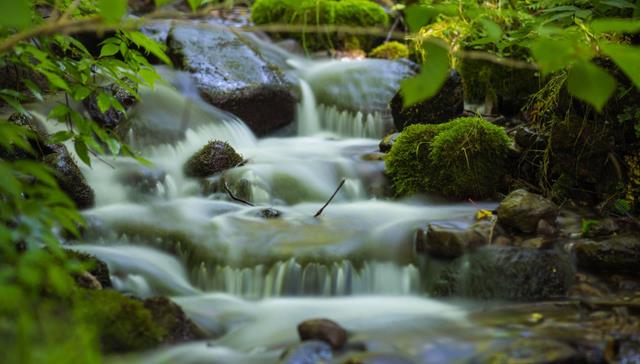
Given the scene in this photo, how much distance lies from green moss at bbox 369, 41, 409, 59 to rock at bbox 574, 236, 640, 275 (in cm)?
643

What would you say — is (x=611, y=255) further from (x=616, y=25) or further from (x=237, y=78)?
(x=237, y=78)

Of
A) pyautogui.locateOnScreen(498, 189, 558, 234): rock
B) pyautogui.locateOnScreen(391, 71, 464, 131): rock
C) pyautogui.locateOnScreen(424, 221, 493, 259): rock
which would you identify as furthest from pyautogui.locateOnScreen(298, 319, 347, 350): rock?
pyautogui.locateOnScreen(391, 71, 464, 131): rock

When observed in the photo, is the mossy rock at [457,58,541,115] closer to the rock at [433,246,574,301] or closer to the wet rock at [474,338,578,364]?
the rock at [433,246,574,301]

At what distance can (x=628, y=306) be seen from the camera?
10.4 feet

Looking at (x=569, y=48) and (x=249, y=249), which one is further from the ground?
(x=569, y=48)

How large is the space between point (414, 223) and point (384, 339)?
Result: 1.50 meters

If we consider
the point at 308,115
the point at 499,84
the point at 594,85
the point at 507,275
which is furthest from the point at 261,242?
the point at 499,84

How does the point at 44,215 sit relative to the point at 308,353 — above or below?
above

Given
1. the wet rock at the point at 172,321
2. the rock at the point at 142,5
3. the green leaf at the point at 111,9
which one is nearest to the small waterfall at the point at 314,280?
the wet rock at the point at 172,321

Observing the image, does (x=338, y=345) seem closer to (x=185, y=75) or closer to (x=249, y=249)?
(x=249, y=249)

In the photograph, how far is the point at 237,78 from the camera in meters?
7.49

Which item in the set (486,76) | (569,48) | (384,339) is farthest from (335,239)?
(486,76)

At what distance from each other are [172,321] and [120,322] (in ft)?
0.83

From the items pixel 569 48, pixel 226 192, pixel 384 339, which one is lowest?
pixel 384 339
